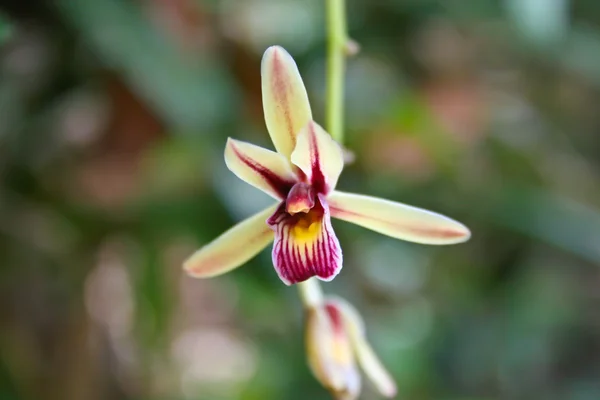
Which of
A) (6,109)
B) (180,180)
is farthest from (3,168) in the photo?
(180,180)

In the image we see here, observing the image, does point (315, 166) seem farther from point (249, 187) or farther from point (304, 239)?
point (249, 187)

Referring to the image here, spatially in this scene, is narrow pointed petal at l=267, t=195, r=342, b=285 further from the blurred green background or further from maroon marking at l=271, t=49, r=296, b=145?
the blurred green background

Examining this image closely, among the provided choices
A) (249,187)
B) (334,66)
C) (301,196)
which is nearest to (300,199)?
(301,196)

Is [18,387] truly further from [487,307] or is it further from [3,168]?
[487,307]

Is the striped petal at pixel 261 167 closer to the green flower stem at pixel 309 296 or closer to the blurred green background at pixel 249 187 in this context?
the green flower stem at pixel 309 296

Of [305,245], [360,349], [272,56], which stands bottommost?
[360,349]

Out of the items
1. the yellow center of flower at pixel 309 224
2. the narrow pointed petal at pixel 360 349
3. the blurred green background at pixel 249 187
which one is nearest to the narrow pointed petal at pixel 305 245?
the yellow center of flower at pixel 309 224

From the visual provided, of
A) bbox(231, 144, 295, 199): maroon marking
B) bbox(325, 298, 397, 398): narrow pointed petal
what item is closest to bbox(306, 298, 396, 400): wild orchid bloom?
bbox(325, 298, 397, 398): narrow pointed petal
